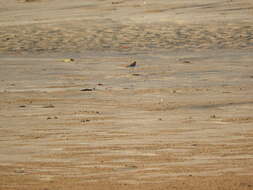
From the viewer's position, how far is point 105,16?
64.6ft

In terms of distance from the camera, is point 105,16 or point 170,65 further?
point 105,16

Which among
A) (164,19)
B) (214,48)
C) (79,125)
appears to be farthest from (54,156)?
(164,19)

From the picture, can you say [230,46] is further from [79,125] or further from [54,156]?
[54,156]

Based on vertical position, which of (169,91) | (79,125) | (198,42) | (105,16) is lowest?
(105,16)

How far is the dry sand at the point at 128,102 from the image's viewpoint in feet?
20.2

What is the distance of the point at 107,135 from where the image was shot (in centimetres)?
749

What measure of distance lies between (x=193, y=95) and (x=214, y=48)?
5.01 meters

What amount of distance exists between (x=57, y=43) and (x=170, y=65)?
3.77 metres

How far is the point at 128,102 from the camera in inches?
369

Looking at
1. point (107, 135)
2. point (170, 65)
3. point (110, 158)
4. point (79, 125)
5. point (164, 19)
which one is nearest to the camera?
point (110, 158)

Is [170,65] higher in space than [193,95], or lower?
lower

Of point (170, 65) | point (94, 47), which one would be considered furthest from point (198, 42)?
point (170, 65)

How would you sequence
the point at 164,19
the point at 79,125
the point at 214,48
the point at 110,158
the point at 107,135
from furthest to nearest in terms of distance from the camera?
the point at 164,19 < the point at 214,48 < the point at 79,125 < the point at 107,135 < the point at 110,158

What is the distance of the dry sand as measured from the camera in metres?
6.17
